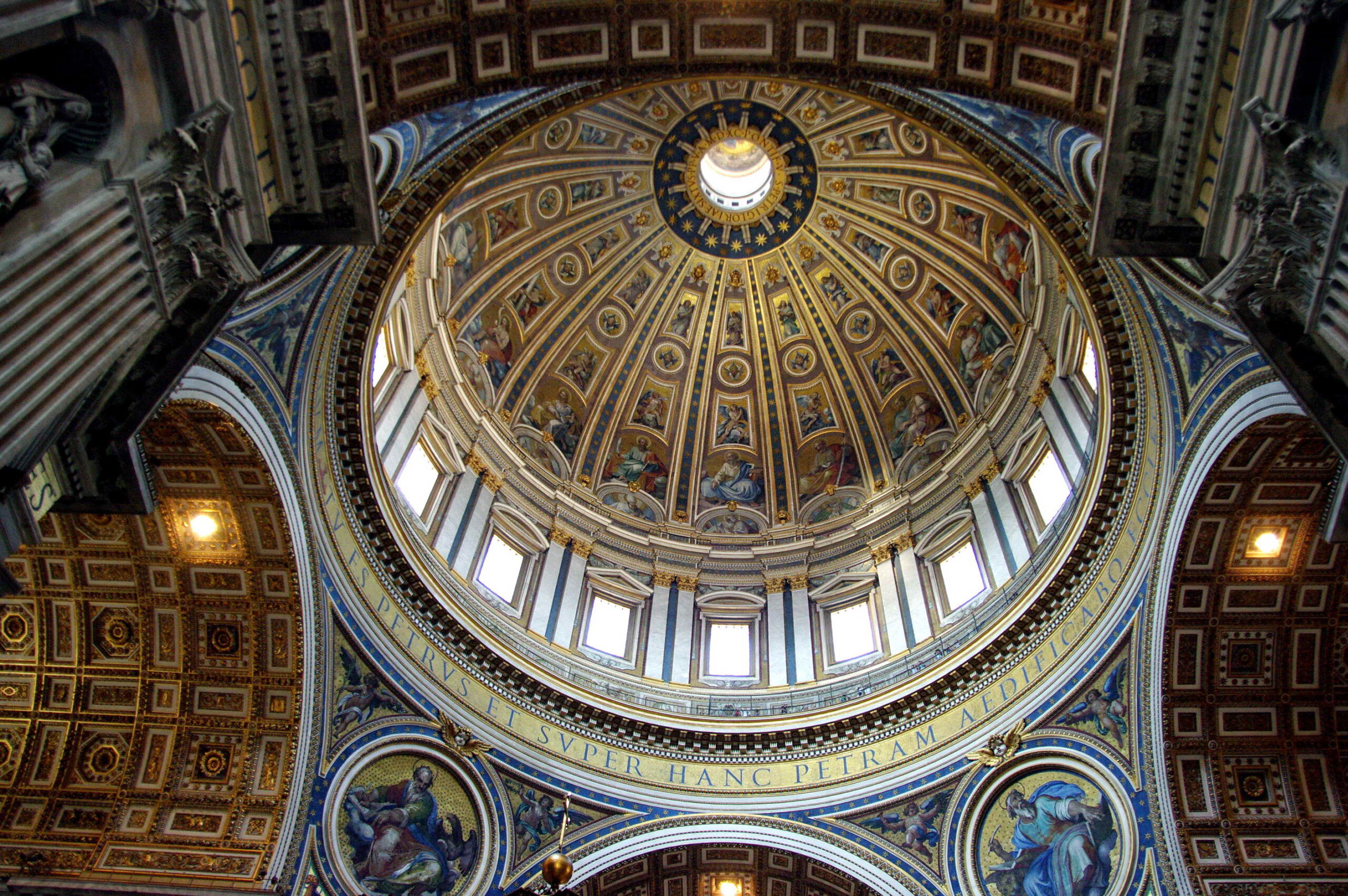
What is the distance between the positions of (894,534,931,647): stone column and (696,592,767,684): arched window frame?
11.7ft

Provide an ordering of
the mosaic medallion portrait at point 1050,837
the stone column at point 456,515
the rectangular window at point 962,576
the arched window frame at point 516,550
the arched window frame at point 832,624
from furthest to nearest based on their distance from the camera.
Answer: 1. the arched window frame at point 832,624
2. the arched window frame at point 516,550
3. the rectangular window at point 962,576
4. the stone column at point 456,515
5. the mosaic medallion portrait at point 1050,837

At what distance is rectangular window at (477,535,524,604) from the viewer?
22953 millimetres

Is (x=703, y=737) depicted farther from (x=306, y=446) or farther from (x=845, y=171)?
(x=845, y=171)

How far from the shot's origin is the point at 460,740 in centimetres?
1825

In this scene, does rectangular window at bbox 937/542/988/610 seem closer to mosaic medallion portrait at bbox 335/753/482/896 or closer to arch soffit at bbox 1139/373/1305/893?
arch soffit at bbox 1139/373/1305/893

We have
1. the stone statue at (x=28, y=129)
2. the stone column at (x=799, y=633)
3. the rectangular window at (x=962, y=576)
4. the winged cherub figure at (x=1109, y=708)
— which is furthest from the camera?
the stone column at (x=799, y=633)

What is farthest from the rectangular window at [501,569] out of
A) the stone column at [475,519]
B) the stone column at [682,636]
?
the stone column at [682,636]

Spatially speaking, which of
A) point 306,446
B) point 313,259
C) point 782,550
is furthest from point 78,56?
point 782,550

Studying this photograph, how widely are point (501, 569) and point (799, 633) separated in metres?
7.38

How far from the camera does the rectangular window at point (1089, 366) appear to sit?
19.9 metres

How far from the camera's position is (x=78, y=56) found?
8.20 meters

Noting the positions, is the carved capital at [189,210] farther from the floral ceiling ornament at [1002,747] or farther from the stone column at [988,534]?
the stone column at [988,534]

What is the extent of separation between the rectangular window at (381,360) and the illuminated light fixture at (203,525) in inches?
198

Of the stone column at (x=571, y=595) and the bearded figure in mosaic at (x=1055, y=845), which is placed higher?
the stone column at (x=571, y=595)
